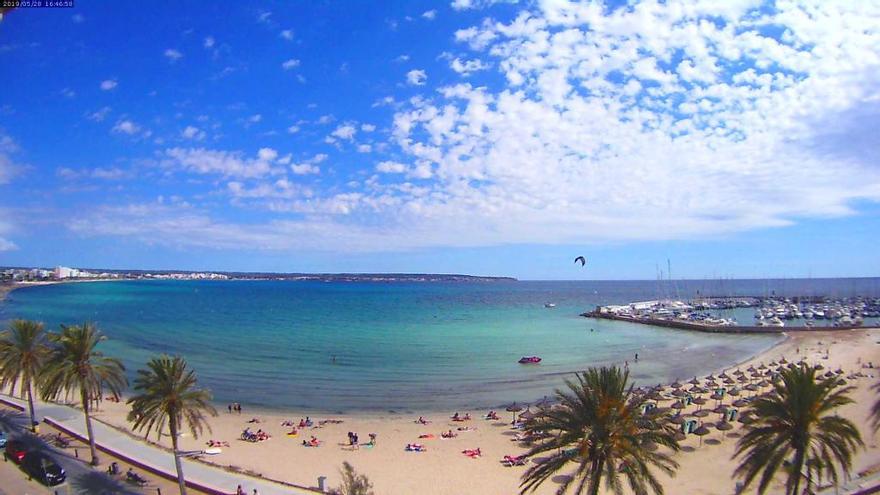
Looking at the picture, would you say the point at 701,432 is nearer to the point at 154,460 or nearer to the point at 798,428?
the point at 798,428

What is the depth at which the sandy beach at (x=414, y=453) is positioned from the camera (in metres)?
28.2

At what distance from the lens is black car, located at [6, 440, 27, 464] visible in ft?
84.1

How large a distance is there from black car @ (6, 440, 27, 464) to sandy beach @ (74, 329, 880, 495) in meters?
8.17

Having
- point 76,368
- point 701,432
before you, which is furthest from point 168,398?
point 701,432

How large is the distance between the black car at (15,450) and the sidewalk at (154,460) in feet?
11.6


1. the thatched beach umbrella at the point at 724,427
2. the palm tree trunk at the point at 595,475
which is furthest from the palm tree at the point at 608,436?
the thatched beach umbrella at the point at 724,427

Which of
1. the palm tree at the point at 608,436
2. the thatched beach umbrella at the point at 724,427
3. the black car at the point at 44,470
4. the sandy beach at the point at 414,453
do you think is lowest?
the sandy beach at the point at 414,453

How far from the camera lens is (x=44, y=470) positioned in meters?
23.4

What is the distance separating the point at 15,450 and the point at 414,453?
66.9ft

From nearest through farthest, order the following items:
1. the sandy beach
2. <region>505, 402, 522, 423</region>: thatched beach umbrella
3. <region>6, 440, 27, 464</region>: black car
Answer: <region>6, 440, 27, 464</region>: black car
the sandy beach
<region>505, 402, 522, 423</region>: thatched beach umbrella

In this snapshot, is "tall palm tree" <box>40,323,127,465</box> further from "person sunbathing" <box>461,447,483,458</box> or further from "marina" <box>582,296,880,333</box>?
"marina" <box>582,296,880,333</box>

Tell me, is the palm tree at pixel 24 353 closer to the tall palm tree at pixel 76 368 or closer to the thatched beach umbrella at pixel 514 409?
the tall palm tree at pixel 76 368

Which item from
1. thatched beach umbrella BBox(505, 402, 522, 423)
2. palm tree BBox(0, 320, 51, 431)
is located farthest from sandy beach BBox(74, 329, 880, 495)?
palm tree BBox(0, 320, 51, 431)

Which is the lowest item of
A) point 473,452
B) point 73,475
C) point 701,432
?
point 473,452
